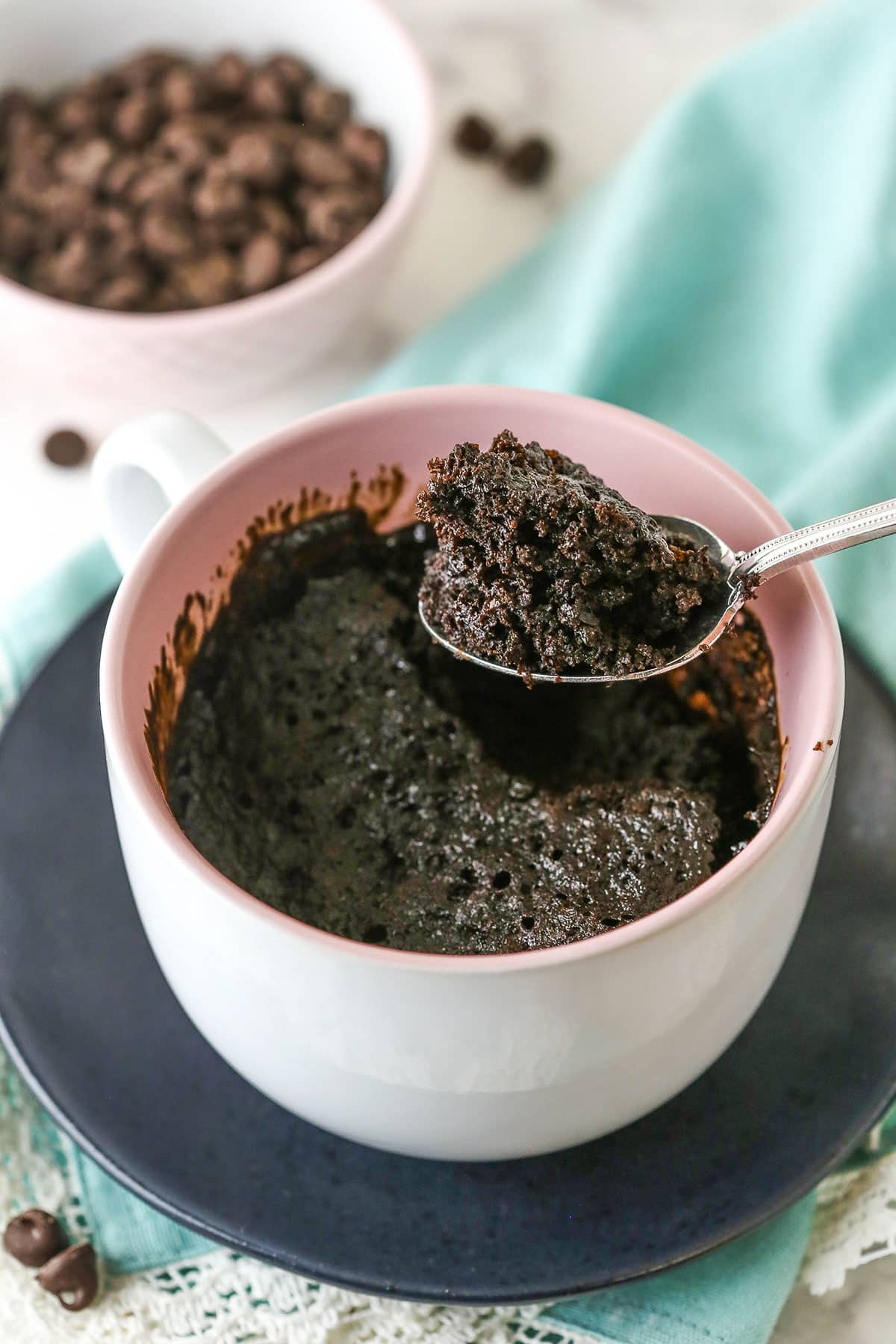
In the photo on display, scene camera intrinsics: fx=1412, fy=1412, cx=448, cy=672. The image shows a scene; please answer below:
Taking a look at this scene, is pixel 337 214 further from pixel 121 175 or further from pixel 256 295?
pixel 121 175

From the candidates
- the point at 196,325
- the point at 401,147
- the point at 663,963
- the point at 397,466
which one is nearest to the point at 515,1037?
the point at 663,963

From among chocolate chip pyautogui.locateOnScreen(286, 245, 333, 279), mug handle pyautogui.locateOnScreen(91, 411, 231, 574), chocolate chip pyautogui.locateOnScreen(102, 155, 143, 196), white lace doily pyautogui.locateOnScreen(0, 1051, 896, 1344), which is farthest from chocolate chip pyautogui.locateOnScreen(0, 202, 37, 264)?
white lace doily pyautogui.locateOnScreen(0, 1051, 896, 1344)

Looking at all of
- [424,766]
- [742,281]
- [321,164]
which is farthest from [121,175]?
[424,766]

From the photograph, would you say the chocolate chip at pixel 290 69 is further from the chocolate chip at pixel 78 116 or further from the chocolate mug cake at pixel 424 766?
the chocolate mug cake at pixel 424 766

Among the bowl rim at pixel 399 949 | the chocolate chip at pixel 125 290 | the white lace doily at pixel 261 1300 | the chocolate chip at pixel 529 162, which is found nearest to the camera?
the bowl rim at pixel 399 949

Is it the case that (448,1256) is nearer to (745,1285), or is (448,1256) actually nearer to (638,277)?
(745,1285)

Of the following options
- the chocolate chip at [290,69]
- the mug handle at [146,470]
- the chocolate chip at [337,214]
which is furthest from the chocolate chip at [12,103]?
the mug handle at [146,470]

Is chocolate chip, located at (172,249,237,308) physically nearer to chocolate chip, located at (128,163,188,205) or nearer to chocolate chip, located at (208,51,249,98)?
chocolate chip, located at (128,163,188,205)
